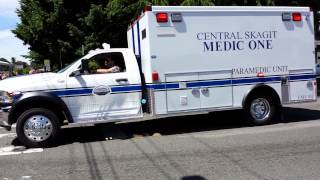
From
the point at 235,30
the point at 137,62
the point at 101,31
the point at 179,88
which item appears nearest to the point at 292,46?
the point at 235,30

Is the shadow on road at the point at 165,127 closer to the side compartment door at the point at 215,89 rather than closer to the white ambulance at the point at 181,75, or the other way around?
the white ambulance at the point at 181,75

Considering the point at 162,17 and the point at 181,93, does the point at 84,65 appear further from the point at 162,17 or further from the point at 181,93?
the point at 181,93

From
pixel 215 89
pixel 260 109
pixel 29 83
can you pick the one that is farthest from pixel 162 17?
pixel 260 109

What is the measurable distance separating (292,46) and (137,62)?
12.5 feet

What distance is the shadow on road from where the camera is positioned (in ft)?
33.5

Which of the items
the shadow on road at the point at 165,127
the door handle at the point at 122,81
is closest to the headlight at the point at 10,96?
the shadow on road at the point at 165,127

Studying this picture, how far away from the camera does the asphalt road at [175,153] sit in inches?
264

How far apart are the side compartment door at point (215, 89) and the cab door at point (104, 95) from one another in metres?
1.50

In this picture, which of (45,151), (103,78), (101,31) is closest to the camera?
Answer: (45,151)

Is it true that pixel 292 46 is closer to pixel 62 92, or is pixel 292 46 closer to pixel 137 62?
pixel 137 62

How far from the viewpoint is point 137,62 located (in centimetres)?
1011

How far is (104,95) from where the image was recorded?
948cm

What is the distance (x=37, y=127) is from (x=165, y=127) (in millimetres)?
3404

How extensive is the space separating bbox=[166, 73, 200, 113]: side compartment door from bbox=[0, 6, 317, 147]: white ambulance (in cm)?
2
